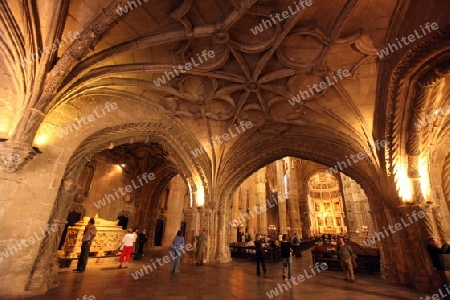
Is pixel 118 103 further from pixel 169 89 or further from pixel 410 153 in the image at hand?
pixel 410 153

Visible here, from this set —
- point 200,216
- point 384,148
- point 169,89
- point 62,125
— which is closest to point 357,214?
point 384,148

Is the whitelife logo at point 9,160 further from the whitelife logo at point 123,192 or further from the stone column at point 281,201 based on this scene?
the stone column at point 281,201

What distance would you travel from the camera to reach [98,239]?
912 centimetres

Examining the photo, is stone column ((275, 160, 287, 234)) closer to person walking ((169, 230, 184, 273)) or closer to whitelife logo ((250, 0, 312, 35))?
person walking ((169, 230, 184, 273))

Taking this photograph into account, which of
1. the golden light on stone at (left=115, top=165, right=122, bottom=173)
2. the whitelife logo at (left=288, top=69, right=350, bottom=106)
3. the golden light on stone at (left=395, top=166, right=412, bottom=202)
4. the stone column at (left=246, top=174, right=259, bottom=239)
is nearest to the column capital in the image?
the whitelife logo at (left=288, top=69, right=350, bottom=106)

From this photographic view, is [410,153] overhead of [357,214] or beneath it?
overhead

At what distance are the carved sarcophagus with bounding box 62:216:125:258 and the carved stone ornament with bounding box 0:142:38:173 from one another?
17.3 ft

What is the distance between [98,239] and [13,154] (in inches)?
260

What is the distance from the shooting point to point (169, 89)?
7367mm

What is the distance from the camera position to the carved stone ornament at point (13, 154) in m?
3.96

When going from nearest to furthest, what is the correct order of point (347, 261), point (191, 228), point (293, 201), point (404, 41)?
point (404, 41), point (347, 261), point (191, 228), point (293, 201)

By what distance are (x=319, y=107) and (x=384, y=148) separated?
2579 millimetres

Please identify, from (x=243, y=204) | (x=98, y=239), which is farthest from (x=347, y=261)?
(x=243, y=204)

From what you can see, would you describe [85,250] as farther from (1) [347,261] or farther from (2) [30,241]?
(1) [347,261]
